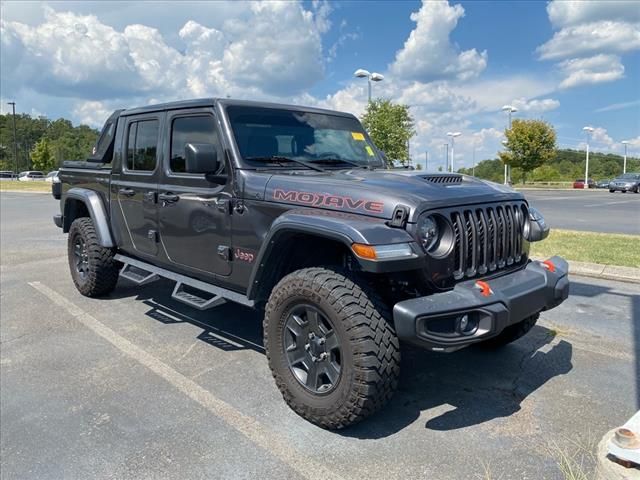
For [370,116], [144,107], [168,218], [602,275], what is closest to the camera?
[168,218]

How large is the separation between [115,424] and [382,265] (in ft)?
6.31

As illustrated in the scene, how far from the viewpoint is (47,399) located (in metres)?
3.46

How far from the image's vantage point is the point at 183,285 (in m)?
4.42

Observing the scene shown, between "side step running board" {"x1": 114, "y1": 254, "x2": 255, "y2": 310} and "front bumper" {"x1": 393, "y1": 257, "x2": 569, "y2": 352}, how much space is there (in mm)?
1325

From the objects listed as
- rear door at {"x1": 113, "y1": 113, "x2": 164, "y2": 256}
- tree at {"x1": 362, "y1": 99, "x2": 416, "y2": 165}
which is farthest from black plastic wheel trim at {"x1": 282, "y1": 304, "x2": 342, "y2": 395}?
tree at {"x1": 362, "y1": 99, "x2": 416, "y2": 165}

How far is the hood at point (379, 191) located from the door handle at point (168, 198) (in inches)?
40.5

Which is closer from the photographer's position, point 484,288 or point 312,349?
point 484,288

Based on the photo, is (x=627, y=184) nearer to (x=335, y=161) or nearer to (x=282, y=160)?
(x=335, y=161)

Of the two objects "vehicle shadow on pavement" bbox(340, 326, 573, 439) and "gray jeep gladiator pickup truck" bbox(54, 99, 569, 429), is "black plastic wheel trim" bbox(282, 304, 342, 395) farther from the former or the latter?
"vehicle shadow on pavement" bbox(340, 326, 573, 439)

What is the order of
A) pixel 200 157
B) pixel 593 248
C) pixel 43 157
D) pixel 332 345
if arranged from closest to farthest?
pixel 332 345
pixel 200 157
pixel 593 248
pixel 43 157

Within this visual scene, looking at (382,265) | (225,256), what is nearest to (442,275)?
(382,265)

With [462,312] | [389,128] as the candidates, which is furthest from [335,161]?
[389,128]

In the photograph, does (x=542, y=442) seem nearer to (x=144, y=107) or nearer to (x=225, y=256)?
(x=225, y=256)

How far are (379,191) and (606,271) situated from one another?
504cm
